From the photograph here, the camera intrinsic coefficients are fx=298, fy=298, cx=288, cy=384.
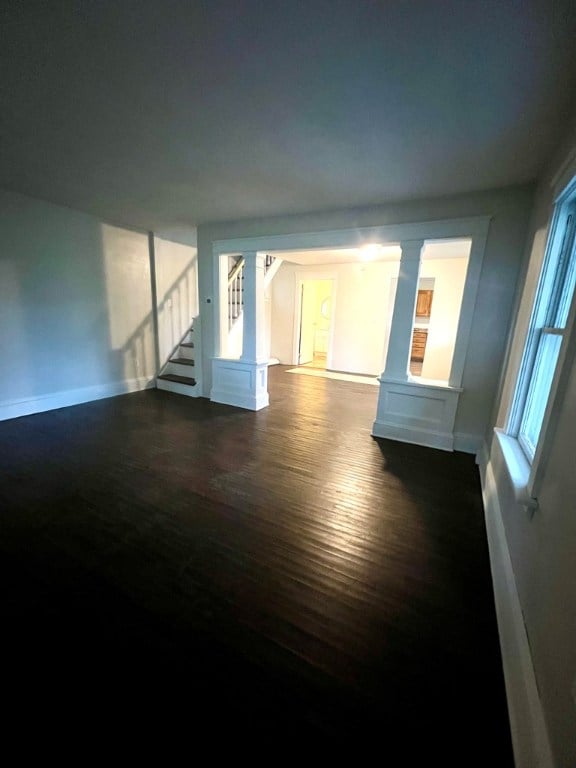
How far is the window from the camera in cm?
177

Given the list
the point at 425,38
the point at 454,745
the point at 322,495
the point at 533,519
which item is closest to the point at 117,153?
the point at 425,38

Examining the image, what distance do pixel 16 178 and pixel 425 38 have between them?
3.63 metres

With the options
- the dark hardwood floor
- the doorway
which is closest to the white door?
the doorway

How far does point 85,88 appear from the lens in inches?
62.4

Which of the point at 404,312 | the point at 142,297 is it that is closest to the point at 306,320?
the point at 142,297

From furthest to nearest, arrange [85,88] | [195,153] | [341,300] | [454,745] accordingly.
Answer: [341,300]
[195,153]
[85,88]
[454,745]

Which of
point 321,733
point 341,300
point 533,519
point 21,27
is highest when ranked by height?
point 21,27

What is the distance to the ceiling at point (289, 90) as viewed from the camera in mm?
1157

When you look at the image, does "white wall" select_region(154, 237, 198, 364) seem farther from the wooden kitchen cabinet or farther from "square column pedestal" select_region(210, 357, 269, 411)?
the wooden kitchen cabinet

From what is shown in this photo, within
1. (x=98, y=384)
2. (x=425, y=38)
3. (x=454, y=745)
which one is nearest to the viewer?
(x=454, y=745)

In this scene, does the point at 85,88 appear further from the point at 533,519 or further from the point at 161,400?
the point at 161,400

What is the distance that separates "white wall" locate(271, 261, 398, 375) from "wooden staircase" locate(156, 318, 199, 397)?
10.1 feet

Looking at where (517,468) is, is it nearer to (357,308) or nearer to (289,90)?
(289,90)

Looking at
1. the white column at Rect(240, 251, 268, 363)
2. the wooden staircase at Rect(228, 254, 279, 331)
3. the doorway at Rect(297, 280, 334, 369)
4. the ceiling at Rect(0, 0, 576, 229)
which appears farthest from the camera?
the doorway at Rect(297, 280, 334, 369)
